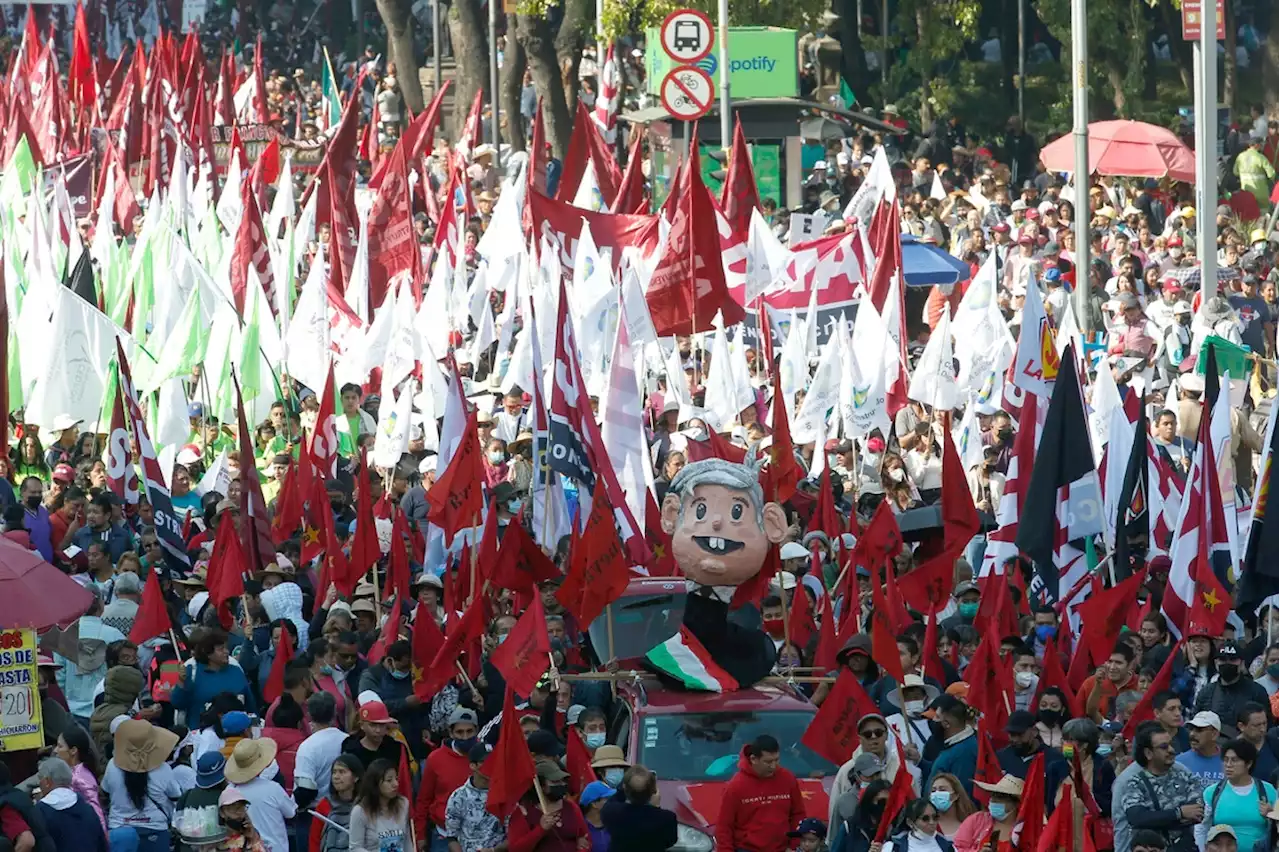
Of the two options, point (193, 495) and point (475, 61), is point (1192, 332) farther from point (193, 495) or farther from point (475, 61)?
point (475, 61)

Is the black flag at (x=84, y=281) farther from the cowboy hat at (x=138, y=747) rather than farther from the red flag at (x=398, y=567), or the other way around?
the cowboy hat at (x=138, y=747)

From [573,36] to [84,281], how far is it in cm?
1707

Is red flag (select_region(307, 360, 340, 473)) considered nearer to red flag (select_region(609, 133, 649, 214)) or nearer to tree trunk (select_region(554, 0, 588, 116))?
red flag (select_region(609, 133, 649, 214))

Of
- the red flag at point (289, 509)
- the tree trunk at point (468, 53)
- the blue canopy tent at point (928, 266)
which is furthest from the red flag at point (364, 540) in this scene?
the tree trunk at point (468, 53)

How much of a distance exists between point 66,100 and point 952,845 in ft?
95.9

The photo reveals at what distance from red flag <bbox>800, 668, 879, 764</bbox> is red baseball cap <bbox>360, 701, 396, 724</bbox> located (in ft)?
6.06

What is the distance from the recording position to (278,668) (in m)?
14.9

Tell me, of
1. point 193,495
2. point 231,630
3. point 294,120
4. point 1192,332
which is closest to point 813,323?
A: point 1192,332

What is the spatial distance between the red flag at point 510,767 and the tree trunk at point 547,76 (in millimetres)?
25303

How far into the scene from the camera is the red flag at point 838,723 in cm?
1323

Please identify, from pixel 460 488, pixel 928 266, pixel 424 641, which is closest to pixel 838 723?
pixel 424 641

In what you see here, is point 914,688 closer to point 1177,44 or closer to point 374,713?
point 374,713

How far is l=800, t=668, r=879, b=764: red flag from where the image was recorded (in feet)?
43.4

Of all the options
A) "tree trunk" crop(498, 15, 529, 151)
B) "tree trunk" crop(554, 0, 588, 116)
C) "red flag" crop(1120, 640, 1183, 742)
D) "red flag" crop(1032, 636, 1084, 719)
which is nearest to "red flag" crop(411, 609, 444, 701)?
"red flag" crop(1032, 636, 1084, 719)
